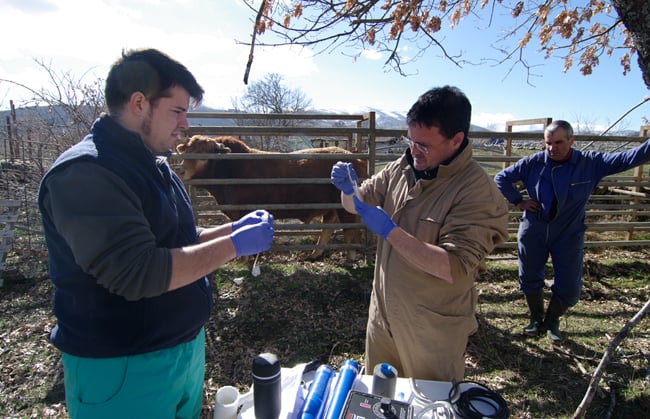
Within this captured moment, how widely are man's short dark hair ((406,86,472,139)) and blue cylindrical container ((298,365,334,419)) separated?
128 cm

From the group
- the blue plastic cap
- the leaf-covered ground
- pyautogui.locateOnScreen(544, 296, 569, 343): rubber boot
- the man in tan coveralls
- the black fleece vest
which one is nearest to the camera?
the black fleece vest

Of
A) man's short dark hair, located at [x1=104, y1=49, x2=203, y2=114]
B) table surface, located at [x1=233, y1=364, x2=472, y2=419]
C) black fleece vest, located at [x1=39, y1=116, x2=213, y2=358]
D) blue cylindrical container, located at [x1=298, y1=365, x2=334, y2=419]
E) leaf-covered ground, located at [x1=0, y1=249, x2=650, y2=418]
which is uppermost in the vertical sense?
man's short dark hair, located at [x1=104, y1=49, x2=203, y2=114]

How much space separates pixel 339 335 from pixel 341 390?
103 inches

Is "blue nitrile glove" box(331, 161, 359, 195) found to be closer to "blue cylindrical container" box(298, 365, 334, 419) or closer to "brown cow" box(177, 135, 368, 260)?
"blue cylindrical container" box(298, 365, 334, 419)

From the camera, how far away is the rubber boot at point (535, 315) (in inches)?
157

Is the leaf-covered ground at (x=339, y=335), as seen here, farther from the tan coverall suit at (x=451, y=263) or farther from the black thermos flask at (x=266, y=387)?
the black thermos flask at (x=266, y=387)

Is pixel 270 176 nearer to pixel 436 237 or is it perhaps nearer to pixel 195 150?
pixel 195 150

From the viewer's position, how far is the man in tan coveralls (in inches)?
66.1

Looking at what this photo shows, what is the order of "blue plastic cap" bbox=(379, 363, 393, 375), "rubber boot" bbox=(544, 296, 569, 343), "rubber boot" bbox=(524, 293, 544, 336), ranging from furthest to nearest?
"rubber boot" bbox=(524, 293, 544, 336) → "rubber boot" bbox=(544, 296, 569, 343) → "blue plastic cap" bbox=(379, 363, 393, 375)

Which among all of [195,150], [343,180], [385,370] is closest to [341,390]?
[385,370]

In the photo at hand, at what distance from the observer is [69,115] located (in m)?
5.09

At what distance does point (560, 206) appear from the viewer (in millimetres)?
3689

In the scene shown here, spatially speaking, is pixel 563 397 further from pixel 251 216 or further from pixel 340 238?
pixel 340 238

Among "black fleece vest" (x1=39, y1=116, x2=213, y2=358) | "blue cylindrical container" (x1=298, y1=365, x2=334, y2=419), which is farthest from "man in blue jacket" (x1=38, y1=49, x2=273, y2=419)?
"blue cylindrical container" (x1=298, y1=365, x2=334, y2=419)
